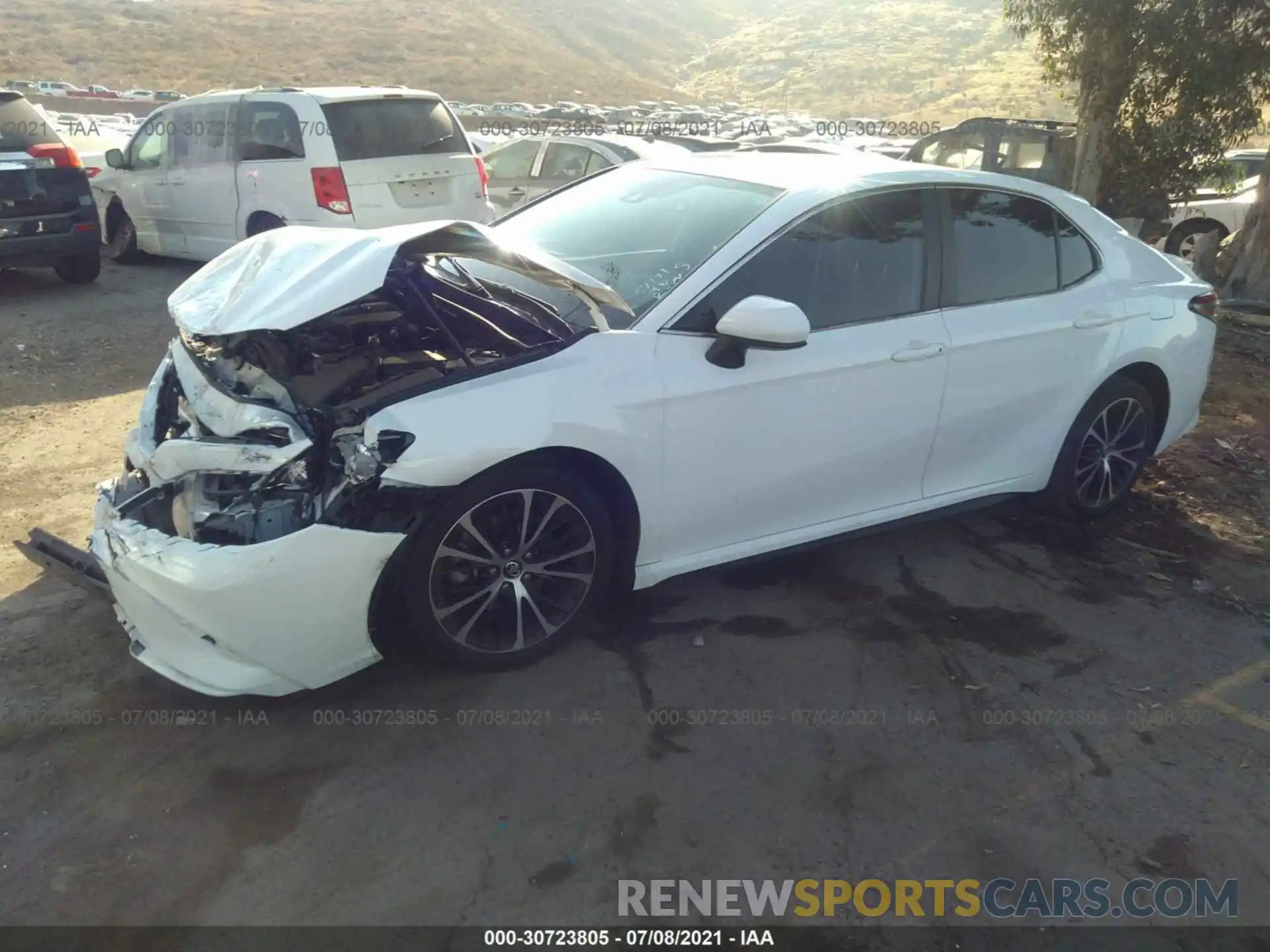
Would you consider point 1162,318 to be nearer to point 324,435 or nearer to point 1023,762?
point 1023,762

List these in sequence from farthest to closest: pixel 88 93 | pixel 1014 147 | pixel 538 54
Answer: pixel 538 54
pixel 88 93
pixel 1014 147

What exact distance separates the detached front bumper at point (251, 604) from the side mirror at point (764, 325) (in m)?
1.34

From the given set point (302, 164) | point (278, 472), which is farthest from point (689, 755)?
point (302, 164)

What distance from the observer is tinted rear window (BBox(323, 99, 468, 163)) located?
28.1ft

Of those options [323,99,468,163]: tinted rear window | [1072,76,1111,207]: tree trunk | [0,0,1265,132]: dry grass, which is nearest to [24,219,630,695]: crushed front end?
[323,99,468,163]: tinted rear window

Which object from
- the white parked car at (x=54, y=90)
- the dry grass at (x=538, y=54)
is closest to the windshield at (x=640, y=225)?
the white parked car at (x=54, y=90)

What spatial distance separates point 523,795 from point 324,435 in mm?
1270

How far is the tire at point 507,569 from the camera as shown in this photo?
126 inches

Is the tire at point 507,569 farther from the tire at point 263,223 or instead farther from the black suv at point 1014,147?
the black suv at point 1014,147

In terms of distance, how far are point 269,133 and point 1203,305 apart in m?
7.58

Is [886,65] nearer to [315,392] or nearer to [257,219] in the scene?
[257,219]

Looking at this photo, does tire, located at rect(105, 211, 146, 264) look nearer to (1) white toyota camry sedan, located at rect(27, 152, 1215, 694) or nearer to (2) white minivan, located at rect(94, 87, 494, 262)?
(2) white minivan, located at rect(94, 87, 494, 262)

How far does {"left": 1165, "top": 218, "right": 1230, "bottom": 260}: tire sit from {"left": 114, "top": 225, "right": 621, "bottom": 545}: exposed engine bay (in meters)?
11.3

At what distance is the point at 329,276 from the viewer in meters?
3.27
